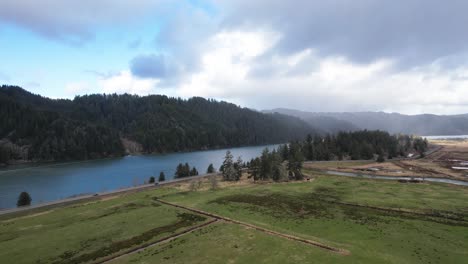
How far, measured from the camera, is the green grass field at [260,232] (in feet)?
122

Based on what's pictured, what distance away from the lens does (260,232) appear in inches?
1806

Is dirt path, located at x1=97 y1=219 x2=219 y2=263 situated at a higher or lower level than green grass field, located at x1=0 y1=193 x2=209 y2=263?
lower

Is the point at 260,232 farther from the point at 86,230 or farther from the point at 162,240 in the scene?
the point at 86,230

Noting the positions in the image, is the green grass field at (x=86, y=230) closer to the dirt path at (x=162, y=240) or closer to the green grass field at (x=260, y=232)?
the green grass field at (x=260, y=232)

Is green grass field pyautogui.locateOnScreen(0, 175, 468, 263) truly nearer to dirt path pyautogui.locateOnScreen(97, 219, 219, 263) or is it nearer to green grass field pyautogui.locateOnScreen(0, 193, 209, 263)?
green grass field pyautogui.locateOnScreen(0, 193, 209, 263)

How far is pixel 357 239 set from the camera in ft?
137

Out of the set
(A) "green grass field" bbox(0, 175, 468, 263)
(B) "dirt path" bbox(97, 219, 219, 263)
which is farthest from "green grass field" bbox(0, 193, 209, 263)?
(B) "dirt path" bbox(97, 219, 219, 263)

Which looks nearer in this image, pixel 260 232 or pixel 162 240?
pixel 162 240

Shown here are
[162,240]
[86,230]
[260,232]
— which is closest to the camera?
[162,240]

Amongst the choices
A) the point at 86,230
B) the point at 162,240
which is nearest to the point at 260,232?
the point at 162,240

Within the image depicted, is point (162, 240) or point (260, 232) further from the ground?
point (162, 240)

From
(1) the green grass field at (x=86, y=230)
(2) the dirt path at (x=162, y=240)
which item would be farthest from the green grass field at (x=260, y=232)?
(2) the dirt path at (x=162, y=240)

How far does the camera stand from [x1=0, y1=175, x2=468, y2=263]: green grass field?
3719cm

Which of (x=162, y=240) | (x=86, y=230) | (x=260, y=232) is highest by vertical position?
(x=86, y=230)
